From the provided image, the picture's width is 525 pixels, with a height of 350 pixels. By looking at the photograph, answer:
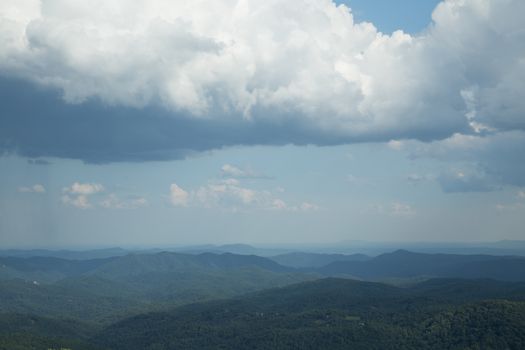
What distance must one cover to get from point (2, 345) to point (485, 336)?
18020 centimetres

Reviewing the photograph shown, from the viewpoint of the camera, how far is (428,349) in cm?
19962

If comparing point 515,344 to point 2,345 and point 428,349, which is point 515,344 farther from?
point 2,345

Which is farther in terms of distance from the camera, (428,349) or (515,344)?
(428,349)

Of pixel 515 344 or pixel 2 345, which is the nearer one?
pixel 515 344

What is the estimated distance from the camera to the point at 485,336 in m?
194

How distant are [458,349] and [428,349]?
11.8 meters

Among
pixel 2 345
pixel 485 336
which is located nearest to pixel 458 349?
pixel 485 336

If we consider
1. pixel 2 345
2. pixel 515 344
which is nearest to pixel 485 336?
pixel 515 344

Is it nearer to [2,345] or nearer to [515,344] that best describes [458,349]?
[515,344]

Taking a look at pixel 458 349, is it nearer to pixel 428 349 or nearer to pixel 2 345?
pixel 428 349

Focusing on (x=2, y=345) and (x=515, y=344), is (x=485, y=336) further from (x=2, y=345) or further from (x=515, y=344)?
(x=2, y=345)

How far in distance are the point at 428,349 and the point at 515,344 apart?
30.3 meters

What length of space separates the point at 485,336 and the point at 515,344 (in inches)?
410

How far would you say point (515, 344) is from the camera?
187 metres
